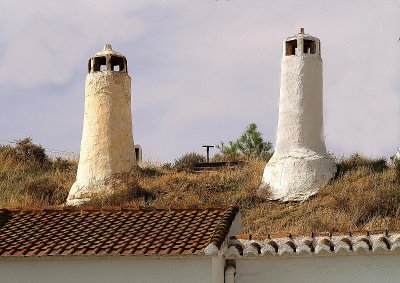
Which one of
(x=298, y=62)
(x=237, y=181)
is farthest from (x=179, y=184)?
(x=298, y=62)

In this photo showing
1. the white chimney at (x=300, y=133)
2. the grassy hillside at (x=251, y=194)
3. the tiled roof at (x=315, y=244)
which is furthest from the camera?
the white chimney at (x=300, y=133)

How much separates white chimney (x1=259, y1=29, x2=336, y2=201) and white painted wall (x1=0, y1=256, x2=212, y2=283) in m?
15.5

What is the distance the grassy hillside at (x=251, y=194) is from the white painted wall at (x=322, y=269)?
355 inches

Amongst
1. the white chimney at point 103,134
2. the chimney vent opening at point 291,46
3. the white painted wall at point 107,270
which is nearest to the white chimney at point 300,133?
the chimney vent opening at point 291,46

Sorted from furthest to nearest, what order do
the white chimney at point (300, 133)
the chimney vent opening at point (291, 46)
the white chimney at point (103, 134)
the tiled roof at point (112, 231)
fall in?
the white chimney at point (103, 134), the chimney vent opening at point (291, 46), the white chimney at point (300, 133), the tiled roof at point (112, 231)

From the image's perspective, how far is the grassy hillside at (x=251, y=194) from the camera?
27.4m

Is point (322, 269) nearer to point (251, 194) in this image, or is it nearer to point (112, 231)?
point (112, 231)

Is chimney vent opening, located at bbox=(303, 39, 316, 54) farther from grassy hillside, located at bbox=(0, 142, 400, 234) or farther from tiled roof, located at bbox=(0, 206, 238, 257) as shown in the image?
tiled roof, located at bbox=(0, 206, 238, 257)

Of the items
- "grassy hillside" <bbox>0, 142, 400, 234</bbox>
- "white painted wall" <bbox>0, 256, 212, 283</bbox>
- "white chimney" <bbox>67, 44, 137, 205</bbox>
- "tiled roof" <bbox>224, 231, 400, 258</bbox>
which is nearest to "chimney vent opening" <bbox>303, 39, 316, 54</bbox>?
"grassy hillside" <bbox>0, 142, 400, 234</bbox>

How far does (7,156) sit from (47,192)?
8203 mm

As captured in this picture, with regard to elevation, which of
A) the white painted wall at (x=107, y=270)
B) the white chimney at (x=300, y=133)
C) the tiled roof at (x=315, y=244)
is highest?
the white chimney at (x=300, y=133)

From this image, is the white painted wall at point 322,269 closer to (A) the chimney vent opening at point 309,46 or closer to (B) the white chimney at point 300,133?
(B) the white chimney at point 300,133

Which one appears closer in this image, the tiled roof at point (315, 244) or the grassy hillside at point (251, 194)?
the tiled roof at point (315, 244)

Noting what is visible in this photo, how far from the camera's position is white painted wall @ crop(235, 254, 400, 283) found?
1527cm
